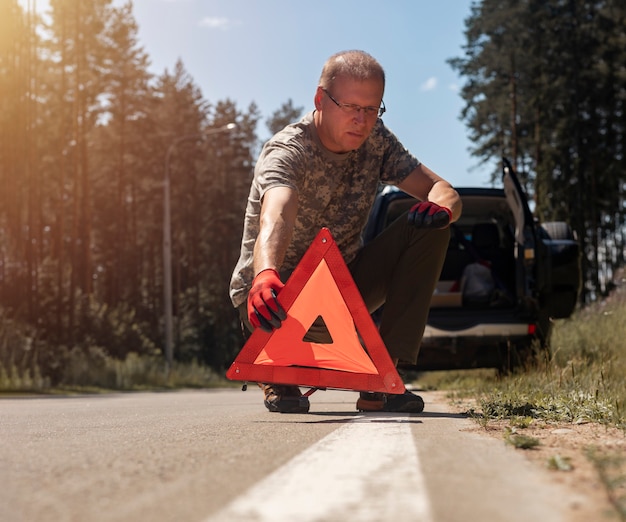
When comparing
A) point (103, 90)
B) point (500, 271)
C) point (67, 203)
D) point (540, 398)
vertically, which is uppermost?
point (103, 90)

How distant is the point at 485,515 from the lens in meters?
2.19

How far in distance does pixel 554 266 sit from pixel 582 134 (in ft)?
127

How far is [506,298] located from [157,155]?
49866mm

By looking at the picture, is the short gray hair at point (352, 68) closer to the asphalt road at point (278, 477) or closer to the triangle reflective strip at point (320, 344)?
the triangle reflective strip at point (320, 344)

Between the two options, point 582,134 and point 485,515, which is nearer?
point 485,515

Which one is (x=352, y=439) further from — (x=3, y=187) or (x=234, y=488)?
(x=3, y=187)

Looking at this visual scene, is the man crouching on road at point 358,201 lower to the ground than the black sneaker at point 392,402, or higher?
higher

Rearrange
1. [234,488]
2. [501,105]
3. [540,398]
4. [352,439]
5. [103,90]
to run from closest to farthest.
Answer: [234,488] < [352,439] < [540,398] < [501,105] < [103,90]

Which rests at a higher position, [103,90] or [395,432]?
[103,90]

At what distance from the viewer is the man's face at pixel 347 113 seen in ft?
18.1

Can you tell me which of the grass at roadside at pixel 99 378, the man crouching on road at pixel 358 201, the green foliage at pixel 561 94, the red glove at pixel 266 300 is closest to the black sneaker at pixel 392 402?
the man crouching on road at pixel 358 201

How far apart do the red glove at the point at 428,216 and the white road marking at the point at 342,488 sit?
1867 millimetres

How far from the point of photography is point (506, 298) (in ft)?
32.7

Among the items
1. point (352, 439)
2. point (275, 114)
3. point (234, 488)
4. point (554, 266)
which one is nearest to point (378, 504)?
point (234, 488)
